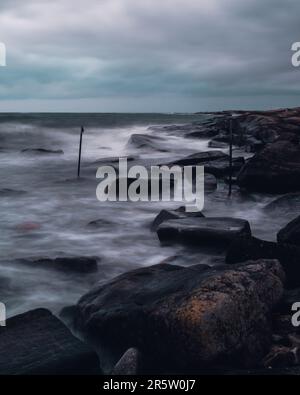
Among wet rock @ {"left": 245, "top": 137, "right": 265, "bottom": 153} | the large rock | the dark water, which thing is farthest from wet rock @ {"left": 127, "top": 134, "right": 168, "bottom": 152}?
the large rock

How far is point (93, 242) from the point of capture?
10.4 m

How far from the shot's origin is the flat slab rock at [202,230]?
8977 mm

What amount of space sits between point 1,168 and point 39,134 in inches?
1048

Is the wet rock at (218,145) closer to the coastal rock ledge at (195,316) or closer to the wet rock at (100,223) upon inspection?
the wet rock at (100,223)

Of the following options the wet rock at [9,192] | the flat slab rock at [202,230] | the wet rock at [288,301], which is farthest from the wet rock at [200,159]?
the wet rock at [288,301]

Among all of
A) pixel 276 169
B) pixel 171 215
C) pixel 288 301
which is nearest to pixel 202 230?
pixel 171 215

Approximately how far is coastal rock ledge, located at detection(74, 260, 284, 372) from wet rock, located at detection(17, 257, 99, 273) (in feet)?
6.76

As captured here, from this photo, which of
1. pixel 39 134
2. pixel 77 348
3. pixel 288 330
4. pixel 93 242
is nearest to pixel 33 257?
pixel 93 242

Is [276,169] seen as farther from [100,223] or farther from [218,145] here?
[218,145]

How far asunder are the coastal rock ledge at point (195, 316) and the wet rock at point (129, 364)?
263mm

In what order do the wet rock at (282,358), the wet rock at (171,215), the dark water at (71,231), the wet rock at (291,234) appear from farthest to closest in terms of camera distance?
the wet rock at (171,215) < the wet rock at (291,234) < the dark water at (71,231) < the wet rock at (282,358)

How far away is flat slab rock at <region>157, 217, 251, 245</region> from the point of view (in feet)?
29.5

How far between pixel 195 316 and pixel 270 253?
2.55 metres
